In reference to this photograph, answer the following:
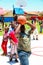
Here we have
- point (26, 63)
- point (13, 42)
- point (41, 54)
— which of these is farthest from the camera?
point (41, 54)

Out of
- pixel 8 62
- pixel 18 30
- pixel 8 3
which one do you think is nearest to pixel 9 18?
pixel 8 3

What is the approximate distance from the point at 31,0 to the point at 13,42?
2.84 metres

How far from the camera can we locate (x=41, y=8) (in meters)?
6.11

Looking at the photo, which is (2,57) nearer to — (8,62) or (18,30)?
(8,62)

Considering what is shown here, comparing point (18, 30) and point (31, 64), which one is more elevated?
point (18, 30)

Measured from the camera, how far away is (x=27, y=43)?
2145mm

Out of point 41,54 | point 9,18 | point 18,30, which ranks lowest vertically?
point 41,54

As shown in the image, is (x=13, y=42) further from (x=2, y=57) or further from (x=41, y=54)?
(x=41, y=54)

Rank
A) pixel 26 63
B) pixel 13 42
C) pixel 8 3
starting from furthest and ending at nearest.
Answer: pixel 8 3
pixel 13 42
pixel 26 63

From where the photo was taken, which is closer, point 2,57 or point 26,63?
point 26,63

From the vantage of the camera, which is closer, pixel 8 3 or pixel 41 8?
pixel 8 3

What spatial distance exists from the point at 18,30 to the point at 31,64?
1376mm

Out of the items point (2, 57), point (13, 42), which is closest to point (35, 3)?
point (2, 57)

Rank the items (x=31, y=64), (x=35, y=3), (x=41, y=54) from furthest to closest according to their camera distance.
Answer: (x=35, y=3), (x=41, y=54), (x=31, y=64)
